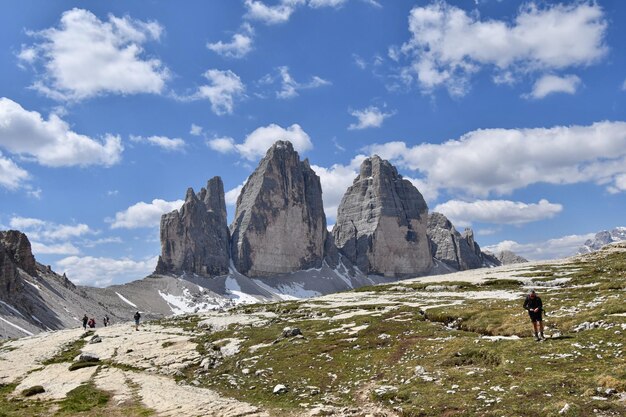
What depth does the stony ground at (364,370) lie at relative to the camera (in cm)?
1969

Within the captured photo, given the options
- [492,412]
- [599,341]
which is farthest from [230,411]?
[599,341]

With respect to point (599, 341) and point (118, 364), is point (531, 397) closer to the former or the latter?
point (599, 341)

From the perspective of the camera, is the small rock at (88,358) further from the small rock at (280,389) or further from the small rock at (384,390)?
the small rock at (384,390)

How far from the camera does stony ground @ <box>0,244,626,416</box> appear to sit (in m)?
19.7

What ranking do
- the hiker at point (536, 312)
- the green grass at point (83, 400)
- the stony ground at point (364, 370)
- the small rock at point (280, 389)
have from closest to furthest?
1. the stony ground at point (364, 370)
2. the small rock at point (280, 389)
3. the green grass at point (83, 400)
4. the hiker at point (536, 312)

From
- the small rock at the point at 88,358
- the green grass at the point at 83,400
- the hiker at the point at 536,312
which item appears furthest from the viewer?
the small rock at the point at 88,358

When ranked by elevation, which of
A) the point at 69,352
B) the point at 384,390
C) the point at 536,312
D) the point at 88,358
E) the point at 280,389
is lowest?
the point at 69,352

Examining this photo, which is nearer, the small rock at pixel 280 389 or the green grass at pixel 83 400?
the small rock at pixel 280 389

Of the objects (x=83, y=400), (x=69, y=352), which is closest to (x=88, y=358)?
(x=69, y=352)

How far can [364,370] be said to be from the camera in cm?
2827

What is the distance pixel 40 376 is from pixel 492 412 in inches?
1465

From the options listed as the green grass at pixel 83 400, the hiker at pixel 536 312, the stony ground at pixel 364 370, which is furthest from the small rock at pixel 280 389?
the hiker at pixel 536 312

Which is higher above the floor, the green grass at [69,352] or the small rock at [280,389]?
the small rock at [280,389]

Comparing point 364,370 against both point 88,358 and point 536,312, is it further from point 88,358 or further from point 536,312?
point 88,358
